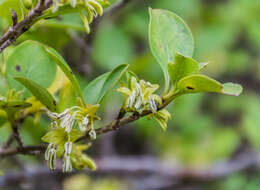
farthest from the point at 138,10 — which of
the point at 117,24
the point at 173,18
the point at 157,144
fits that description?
the point at 173,18

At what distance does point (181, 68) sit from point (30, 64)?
32cm

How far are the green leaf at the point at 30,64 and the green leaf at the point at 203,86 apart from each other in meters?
0.30

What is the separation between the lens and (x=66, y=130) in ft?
2.36

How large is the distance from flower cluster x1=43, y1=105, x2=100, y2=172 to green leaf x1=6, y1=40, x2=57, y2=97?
5.8 inches

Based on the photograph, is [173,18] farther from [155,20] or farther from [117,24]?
[117,24]

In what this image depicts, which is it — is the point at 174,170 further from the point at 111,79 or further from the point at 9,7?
the point at 9,7

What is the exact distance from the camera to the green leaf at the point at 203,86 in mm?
673

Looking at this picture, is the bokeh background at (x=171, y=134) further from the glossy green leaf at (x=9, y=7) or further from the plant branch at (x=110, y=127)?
the glossy green leaf at (x=9, y=7)

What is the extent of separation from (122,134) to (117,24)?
2.65 feet

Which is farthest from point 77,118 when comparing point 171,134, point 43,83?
point 171,134

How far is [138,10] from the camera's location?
2.51m

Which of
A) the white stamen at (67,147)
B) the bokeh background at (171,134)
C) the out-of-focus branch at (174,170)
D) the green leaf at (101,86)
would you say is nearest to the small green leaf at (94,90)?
the green leaf at (101,86)

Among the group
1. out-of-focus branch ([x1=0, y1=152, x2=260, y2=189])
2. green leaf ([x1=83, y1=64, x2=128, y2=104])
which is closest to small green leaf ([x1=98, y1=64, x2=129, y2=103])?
green leaf ([x1=83, y1=64, x2=128, y2=104])

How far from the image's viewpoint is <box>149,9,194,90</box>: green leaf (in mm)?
805
